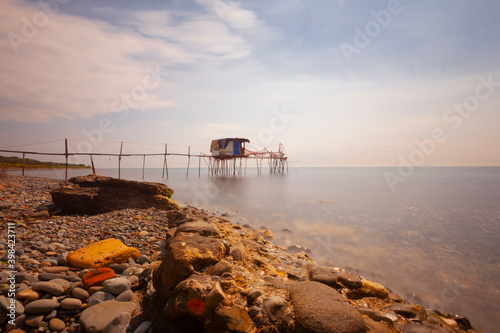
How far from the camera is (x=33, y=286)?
10.8ft

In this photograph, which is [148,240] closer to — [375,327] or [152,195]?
[152,195]

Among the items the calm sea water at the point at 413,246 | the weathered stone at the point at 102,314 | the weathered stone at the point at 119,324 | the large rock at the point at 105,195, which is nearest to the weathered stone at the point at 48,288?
the weathered stone at the point at 102,314

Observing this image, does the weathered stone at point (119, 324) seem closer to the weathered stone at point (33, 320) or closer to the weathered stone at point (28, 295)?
the weathered stone at point (33, 320)

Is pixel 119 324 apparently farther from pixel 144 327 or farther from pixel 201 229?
pixel 201 229

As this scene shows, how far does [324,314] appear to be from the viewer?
2.35 meters

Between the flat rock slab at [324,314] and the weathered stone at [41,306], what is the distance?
131 inches

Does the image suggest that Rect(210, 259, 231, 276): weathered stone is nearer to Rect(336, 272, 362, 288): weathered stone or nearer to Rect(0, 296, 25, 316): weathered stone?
Rect(336, 272, 362, 288): weathered stone

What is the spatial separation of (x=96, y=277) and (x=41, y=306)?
75 cm

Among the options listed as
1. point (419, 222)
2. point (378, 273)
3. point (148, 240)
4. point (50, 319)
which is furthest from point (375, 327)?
point (419, 222)

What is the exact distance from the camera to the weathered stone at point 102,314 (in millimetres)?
2769

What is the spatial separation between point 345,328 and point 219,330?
131 centimetres

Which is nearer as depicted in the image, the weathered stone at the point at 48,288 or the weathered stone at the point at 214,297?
the weathered stone at the point at 214,297

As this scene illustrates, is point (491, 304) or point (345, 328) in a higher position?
point (345, 328)

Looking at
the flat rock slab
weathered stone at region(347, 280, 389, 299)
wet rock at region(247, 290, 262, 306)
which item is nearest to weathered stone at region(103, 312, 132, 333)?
wet rock at region(247, 290, 262, 306)
